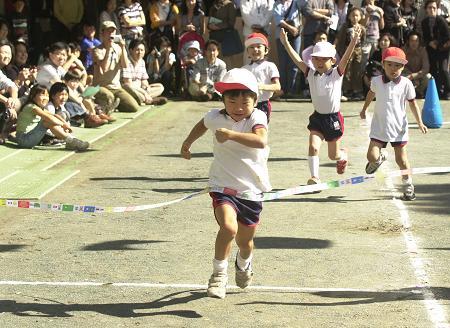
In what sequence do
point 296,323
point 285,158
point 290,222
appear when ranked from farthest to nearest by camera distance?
1. point 285,158
2. point 290,222
3. point 296,323

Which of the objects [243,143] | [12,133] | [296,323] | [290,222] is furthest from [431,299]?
[12,133]

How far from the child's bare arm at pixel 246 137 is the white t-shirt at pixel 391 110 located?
4451mm

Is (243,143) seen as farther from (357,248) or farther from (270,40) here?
(270,40)

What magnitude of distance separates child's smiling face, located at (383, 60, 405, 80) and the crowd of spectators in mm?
8723

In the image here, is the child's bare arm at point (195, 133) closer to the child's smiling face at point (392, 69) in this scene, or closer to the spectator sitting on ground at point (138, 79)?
the child's smiling face at point (392, 69)

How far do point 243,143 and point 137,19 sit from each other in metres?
14.9

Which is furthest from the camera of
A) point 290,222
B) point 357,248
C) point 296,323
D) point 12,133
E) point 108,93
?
point 108,93

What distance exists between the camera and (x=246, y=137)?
7.80 metres

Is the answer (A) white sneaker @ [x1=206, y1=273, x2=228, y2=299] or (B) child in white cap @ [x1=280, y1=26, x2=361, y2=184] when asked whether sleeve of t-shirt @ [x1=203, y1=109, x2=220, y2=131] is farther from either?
(B) child in white cap @ [x1=280, y1=26, x2=361, y2=184]

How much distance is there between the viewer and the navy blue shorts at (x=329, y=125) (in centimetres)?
1293

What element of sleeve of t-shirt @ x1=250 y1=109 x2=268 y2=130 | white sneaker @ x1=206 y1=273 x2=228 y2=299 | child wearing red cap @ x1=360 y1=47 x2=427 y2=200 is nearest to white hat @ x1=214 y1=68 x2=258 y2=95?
sleeve of t-shirt @ x1=250 y1=109 x2=268 y2=130

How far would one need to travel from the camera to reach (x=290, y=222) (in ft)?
35.6

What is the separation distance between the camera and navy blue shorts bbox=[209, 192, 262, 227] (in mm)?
7945

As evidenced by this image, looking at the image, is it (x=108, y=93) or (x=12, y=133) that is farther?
(x=108, y=93)
